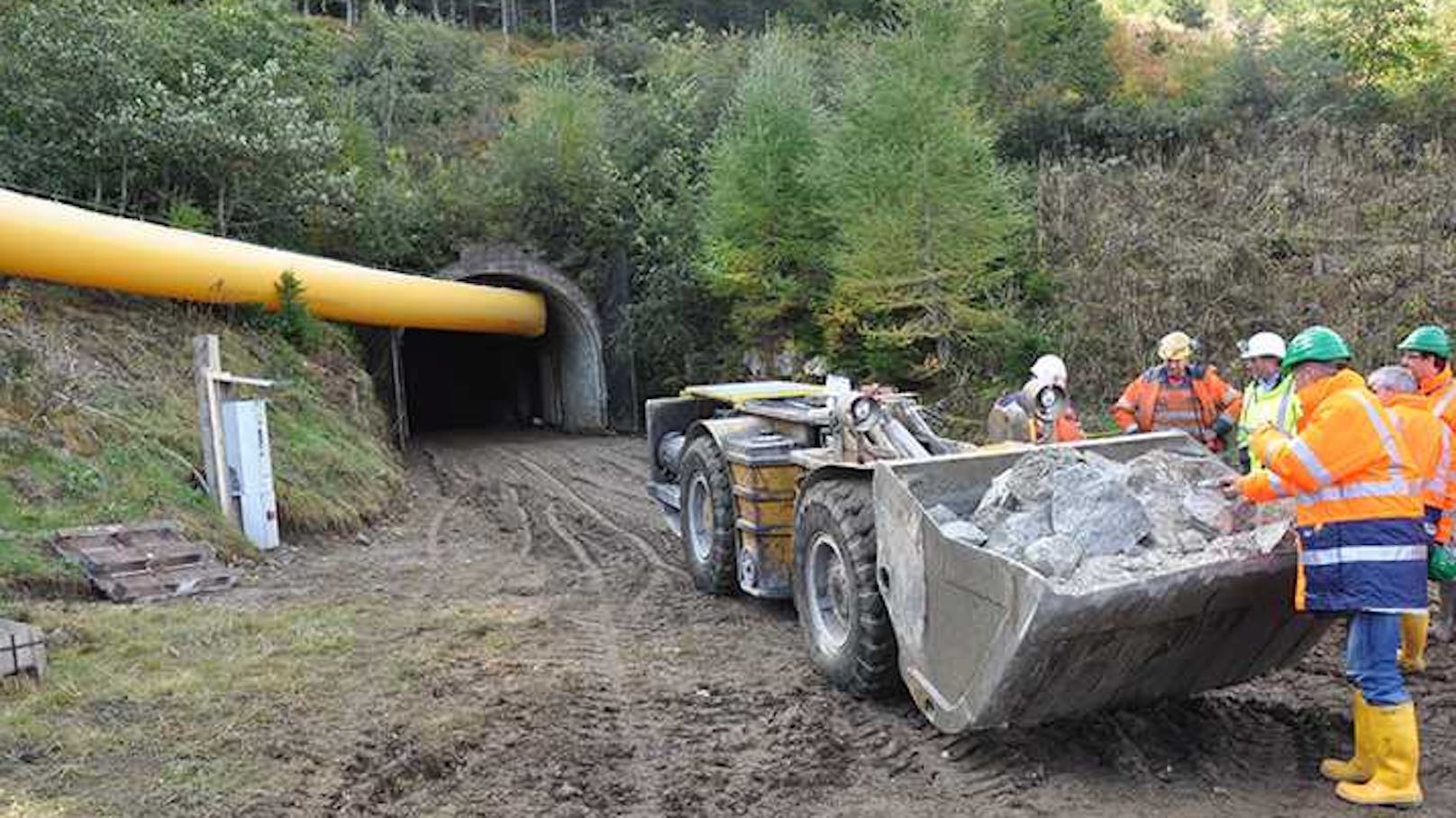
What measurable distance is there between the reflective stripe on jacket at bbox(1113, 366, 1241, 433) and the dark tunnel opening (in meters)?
18.6

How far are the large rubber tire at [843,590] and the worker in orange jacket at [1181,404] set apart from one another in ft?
8.27

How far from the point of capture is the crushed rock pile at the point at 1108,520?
14.3ft

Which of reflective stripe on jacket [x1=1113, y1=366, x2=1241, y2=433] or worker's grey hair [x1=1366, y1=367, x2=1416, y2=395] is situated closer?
worker's grey hair [x1=1366, y1=367, x2=1416, y2=395]

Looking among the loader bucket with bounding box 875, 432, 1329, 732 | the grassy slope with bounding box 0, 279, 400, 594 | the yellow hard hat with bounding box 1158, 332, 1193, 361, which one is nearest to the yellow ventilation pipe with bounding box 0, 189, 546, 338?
the grassy slope with bounding box 0, 279, 400, 594

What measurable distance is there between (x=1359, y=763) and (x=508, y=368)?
74.0ft

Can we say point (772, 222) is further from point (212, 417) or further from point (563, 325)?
point (212, 417)

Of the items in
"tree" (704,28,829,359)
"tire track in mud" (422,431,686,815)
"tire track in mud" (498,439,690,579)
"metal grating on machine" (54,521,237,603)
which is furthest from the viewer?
"tree" (704,28,829,359)

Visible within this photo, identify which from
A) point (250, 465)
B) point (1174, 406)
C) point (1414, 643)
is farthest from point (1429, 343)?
point (250, 465)

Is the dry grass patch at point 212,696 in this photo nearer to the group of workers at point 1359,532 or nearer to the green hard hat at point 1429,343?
the group of workers at point 1359,532

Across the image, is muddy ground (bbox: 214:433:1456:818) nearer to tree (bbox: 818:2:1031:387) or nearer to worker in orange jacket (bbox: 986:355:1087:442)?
worker in orange jacket (bbox: 986:355:1087:442)

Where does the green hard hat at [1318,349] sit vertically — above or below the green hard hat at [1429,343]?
above

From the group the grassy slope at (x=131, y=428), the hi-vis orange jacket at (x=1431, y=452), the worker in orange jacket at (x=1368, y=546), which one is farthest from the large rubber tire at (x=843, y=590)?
the grassy slope at (x=131, y=428)

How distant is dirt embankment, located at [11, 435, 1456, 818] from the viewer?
4.39 meters

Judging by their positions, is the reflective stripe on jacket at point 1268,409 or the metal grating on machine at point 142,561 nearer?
the reflective stripe on jacket at point 1268,409
